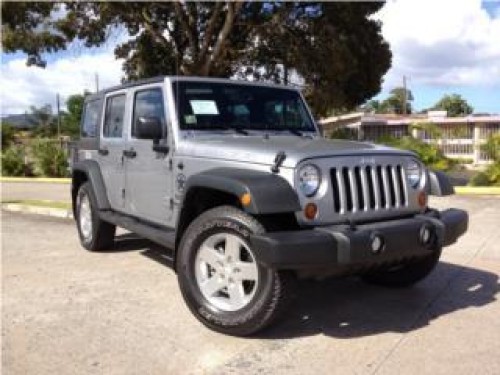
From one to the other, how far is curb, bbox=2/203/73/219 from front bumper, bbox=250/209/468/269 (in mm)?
7486

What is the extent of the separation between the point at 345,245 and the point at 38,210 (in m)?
8.77

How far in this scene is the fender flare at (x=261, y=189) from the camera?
4.45m

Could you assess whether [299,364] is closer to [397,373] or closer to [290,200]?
[397,373]

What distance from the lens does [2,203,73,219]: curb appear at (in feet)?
37.3

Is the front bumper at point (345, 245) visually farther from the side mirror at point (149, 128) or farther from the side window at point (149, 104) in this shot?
the side window at point (149, 104)

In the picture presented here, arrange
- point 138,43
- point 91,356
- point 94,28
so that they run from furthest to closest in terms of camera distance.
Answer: point 138,43 → point 94,28 → point 91,356

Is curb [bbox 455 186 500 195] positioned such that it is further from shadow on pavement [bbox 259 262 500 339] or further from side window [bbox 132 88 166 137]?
side window [bbox 132 88 166 137]

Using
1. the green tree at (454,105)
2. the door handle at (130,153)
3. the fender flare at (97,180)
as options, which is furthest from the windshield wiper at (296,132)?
the green tree at (454,105)

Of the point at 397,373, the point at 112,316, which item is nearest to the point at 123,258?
the point at 112,316

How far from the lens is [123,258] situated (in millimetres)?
7598

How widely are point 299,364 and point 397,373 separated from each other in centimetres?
61

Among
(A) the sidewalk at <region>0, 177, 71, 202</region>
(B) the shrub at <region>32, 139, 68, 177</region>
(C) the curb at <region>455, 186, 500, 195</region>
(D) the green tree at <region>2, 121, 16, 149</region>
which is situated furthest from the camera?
(D) the green tree at <region>2, 121, 16, 149</region>

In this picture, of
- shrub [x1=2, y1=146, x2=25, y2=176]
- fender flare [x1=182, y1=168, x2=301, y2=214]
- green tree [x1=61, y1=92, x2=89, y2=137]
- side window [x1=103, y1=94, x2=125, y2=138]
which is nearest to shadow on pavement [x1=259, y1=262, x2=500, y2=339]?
fender flare [x1=182, y1=168, x2=301, y2=214]

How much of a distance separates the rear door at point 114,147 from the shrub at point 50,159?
15.7 metres
